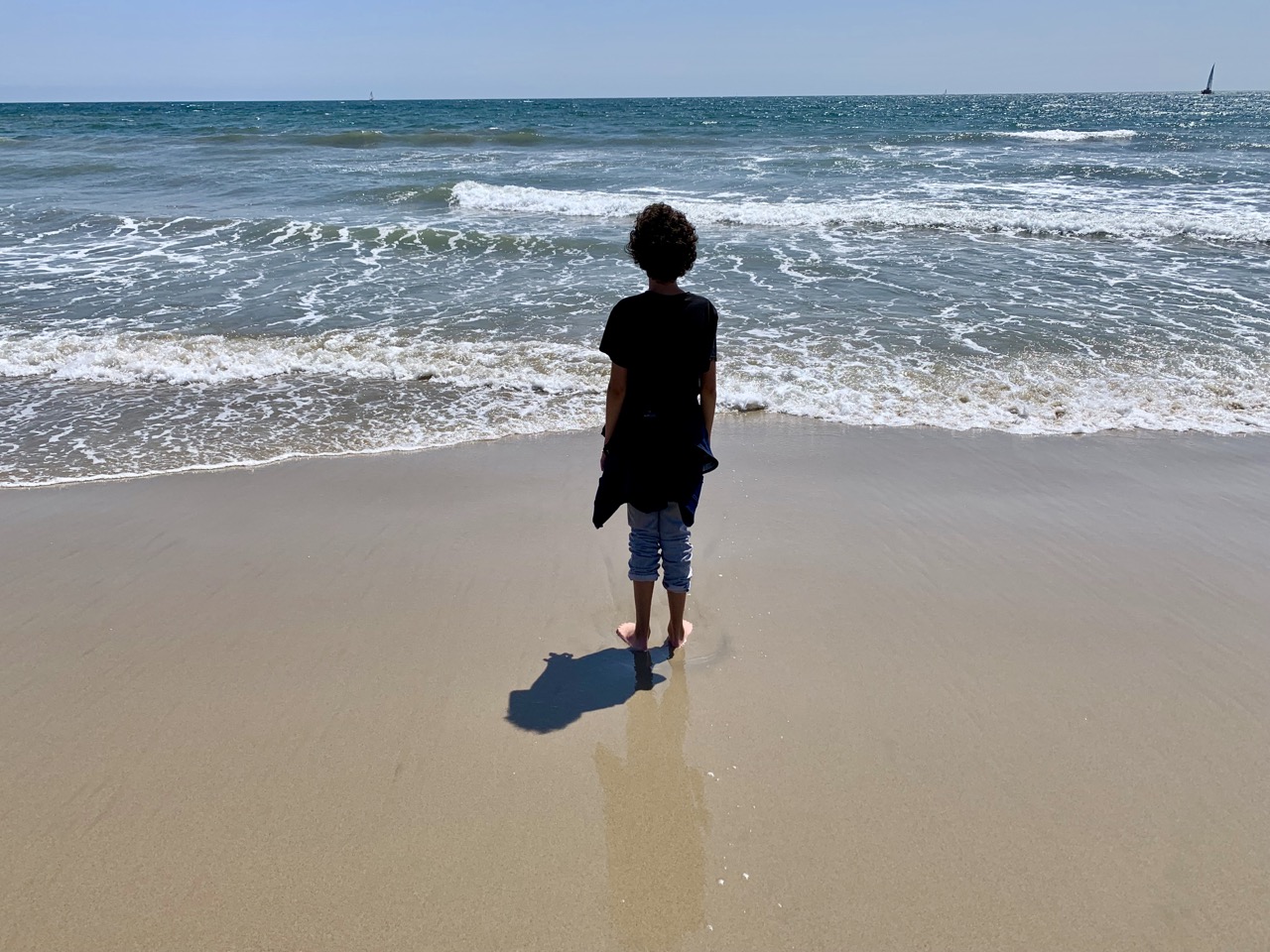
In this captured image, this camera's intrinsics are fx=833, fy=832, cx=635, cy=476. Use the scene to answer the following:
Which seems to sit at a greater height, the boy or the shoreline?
the boy

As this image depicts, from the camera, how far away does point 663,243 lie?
2.70 m

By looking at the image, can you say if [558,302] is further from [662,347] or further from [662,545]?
[662,347]

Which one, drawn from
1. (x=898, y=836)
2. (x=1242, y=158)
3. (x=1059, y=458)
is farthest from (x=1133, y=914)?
(x=1242, y=158)

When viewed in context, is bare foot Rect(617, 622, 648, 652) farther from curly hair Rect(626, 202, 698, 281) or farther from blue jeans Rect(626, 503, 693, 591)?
curly hair Rect(626, 202, 698, 281)

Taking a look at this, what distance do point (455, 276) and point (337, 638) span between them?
827cm

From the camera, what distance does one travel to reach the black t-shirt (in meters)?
2.77

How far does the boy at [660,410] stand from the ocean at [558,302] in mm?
2921

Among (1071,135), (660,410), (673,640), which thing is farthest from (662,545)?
(1071,135)

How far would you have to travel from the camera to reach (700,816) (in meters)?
2.48

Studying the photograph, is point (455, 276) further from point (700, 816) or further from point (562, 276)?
point (700, 816)

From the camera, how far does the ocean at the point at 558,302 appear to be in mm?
6215

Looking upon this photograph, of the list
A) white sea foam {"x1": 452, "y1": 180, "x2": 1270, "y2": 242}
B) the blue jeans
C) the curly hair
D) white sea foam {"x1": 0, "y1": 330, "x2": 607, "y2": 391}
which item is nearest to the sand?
the blue jeans

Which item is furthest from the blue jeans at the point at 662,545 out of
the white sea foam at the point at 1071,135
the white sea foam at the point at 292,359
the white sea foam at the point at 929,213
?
the white sea foam at the point at 1071,135

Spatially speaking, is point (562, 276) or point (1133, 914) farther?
point (562, 276)
